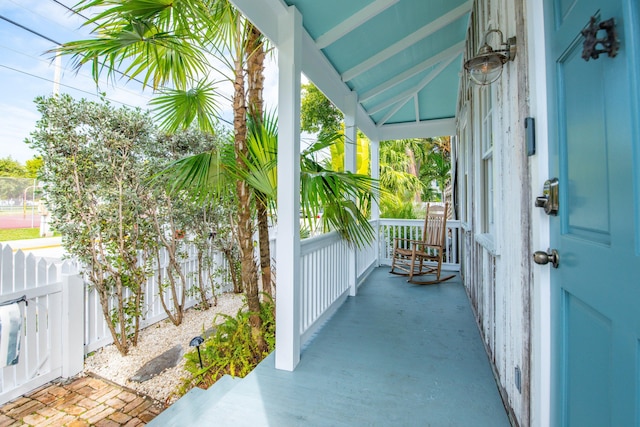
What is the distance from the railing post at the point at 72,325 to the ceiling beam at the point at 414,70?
11.8 feet

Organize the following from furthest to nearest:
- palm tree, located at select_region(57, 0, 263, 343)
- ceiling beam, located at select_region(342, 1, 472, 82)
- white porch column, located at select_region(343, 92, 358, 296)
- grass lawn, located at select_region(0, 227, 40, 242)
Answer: grass lawn, located at select_region(0, 227, 40, 242) → white porch column, located at select_region(343, 92, 358, 296) → ceiling beam, located at select_region(342, 1, 472, 82) → palm tree, located at select_region(57, 0, 263, 343)

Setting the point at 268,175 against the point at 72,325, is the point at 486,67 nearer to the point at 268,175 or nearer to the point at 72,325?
the point at 268,175

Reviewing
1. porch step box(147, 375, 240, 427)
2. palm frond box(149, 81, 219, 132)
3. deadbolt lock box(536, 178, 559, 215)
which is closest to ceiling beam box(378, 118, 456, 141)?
palm frond box(149, 81, 219, 132)

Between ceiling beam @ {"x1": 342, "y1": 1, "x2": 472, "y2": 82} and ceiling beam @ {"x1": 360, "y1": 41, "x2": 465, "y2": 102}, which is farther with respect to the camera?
ceiling beam @ {"x1": 360, "y1": 41, "x2": 465, "y2": 102}

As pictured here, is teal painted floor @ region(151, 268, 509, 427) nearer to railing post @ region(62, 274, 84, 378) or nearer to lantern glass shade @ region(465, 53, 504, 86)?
railing post @ region(62, 274, 84, 378)

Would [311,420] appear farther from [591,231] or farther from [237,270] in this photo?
[237,270]

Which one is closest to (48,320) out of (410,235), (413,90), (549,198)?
(549,198)

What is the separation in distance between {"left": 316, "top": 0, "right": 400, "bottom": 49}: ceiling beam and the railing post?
3001 mm

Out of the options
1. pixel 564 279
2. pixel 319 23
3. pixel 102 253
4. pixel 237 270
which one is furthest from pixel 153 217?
pixel 564 279

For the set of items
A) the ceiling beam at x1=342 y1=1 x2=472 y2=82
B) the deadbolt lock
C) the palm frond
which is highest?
the ceiling beam at x1=342 y1=1 x2=472 y2=82

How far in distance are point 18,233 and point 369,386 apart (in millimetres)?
7658

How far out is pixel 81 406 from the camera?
2365 millimetres

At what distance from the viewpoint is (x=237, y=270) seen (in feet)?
15.5

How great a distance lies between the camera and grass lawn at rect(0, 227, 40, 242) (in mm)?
5680
